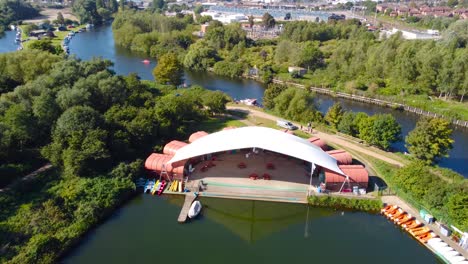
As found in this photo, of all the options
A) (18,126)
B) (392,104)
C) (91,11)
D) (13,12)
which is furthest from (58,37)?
(392,104)

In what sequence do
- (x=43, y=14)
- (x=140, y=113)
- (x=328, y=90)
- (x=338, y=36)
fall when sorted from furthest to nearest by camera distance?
(x=43, y=14), (x=338, y=36), (x=328, y=90), (x=140, y=113)

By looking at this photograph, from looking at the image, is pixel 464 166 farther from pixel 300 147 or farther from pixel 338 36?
pixel 338 36

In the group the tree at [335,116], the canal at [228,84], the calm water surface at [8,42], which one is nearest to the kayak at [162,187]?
the tree at [335,116]

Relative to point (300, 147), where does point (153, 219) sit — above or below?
below

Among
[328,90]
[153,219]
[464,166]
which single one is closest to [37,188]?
[153,219]

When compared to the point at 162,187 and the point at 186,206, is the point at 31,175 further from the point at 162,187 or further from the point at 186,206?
the point at 186,206

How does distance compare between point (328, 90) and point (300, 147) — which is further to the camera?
point (328, 90)

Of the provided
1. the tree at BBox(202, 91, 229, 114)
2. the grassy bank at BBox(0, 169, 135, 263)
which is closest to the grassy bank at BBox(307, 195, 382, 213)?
the grassy bank at BBox(0, 169, 135, 263)
